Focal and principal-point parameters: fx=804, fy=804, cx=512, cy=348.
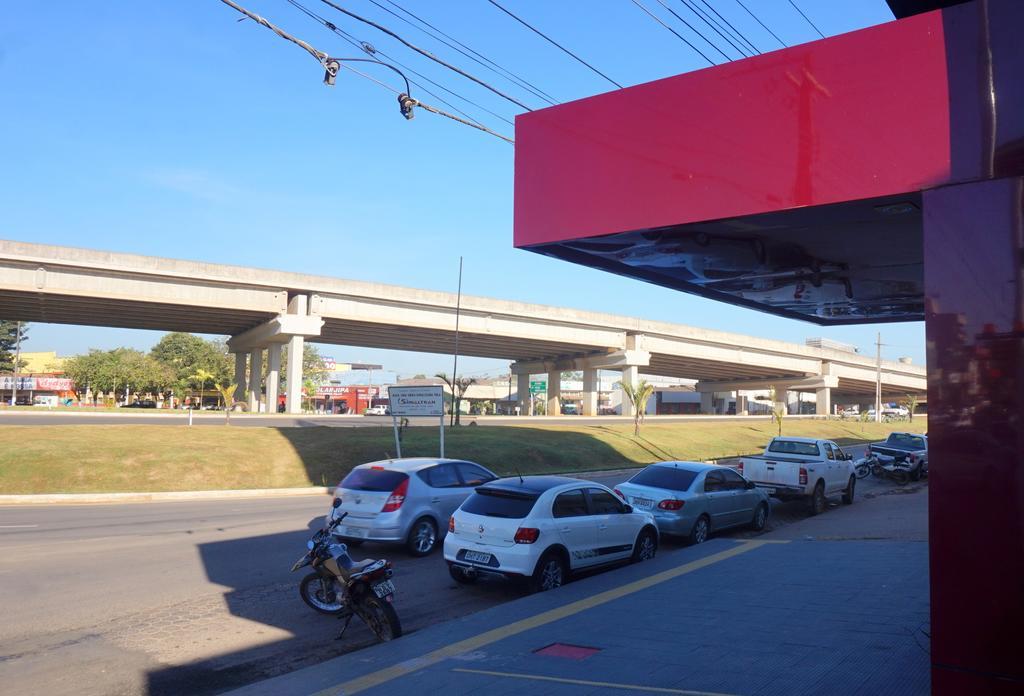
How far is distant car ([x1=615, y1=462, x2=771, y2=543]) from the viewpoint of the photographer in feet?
46.2

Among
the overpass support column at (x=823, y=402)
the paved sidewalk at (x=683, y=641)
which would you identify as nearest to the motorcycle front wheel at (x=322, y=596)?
the paved sidewalk at (x=683, y=641)

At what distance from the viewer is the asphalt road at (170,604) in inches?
293

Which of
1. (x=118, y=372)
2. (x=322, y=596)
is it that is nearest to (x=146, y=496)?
(x=322, y=596)

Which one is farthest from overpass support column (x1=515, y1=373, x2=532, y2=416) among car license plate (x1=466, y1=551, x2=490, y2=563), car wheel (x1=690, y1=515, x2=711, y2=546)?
car license plate (x1=466, y1=551, x2=490, y2=563)

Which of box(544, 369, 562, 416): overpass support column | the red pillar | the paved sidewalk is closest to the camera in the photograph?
the red pillar

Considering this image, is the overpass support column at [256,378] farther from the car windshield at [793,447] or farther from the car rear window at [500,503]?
the car rear window at [500,503]

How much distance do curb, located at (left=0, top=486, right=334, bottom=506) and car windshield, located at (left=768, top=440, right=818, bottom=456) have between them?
12974 millimetres

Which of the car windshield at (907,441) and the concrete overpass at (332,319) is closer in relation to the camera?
the car windshield at (907,441)

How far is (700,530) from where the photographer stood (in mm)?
14555

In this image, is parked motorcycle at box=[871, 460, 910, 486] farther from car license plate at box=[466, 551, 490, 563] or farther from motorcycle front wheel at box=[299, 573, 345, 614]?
motorcycle front wheel at box=[299, 573, 345, 614]

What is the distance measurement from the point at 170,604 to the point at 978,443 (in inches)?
353

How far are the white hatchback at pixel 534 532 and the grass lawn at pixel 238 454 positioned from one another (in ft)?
51.8

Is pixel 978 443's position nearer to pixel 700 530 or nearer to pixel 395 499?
pixel 395 499

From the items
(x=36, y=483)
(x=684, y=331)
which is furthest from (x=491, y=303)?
(x=36, y=483)
